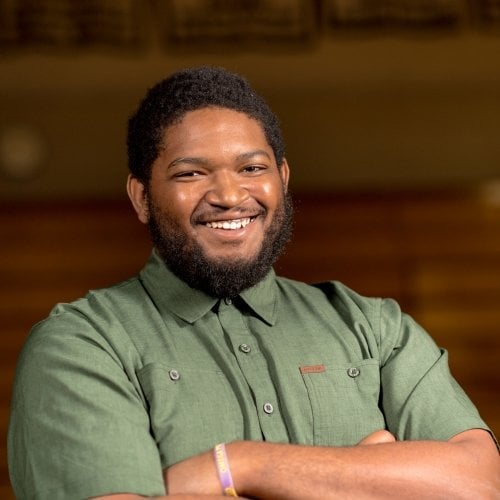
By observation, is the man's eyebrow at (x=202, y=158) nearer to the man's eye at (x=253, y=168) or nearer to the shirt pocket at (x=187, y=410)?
the man's eye at (x=253, y=168)

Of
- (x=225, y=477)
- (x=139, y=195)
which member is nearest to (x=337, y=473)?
A: (x=225, y=477)

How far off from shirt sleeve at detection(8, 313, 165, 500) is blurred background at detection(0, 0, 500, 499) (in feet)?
10.2

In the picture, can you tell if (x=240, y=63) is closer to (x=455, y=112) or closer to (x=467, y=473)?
(x=455, y=112)

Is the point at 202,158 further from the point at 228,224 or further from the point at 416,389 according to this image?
the point at 416,389

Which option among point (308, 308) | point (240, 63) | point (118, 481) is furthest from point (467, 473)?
point (240, 63)

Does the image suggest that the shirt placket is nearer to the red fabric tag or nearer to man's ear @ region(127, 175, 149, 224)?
the red fabric tag

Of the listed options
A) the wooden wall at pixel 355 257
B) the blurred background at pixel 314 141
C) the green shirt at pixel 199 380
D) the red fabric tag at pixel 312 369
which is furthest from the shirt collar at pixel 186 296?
the wooden wall at pixel 355 257

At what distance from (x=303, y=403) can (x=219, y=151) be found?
456 millimetres

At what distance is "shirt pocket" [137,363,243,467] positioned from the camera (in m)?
1.67

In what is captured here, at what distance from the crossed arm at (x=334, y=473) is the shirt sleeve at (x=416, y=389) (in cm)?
10

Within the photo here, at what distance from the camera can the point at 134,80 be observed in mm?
4734

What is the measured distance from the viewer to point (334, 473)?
5.32 ft

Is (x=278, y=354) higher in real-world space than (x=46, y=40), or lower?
lower

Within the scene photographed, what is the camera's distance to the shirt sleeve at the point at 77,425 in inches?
62.4
